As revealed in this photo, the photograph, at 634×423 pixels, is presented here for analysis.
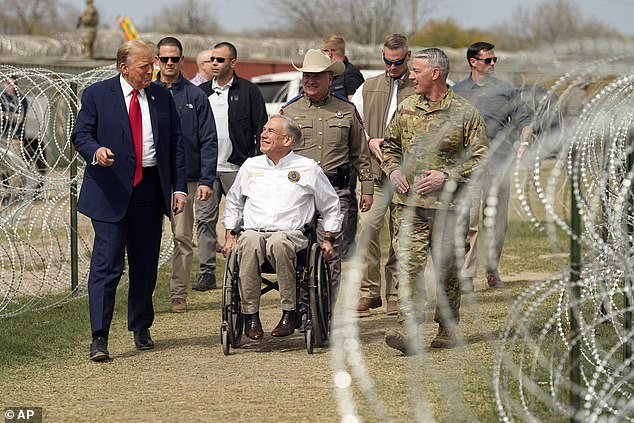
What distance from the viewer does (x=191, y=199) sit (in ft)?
30.4

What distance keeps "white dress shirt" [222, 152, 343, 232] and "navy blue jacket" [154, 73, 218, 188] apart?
93 centimetres

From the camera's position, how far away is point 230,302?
23.9 ft

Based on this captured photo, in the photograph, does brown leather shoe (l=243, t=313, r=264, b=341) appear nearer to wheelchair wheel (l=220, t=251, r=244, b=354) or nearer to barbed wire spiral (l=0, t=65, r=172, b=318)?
wheelchair wheel (l=220, t=251, r=244, b=354)

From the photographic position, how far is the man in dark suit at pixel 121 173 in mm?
7230

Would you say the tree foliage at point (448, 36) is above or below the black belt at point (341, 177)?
below

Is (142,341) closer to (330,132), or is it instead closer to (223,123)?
(330,132)

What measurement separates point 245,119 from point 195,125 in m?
0.97

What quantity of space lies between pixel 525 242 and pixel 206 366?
7.40 meters

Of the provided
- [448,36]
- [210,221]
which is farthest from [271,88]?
[448,36]

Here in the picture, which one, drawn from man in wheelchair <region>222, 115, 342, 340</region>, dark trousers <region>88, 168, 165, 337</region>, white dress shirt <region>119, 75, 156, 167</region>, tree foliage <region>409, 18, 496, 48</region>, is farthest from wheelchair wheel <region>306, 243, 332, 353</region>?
tree foliage <region>409, 18, 496, 48</region>

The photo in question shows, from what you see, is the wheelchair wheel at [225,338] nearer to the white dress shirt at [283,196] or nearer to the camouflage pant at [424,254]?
the white dress shirt at [283,196]

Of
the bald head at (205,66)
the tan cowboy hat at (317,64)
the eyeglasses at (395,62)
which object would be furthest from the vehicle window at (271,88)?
the tan cowboy hat at (317,64)

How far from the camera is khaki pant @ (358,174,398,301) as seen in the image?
8.69 meters

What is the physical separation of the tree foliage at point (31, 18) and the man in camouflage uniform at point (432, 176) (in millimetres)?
62245
